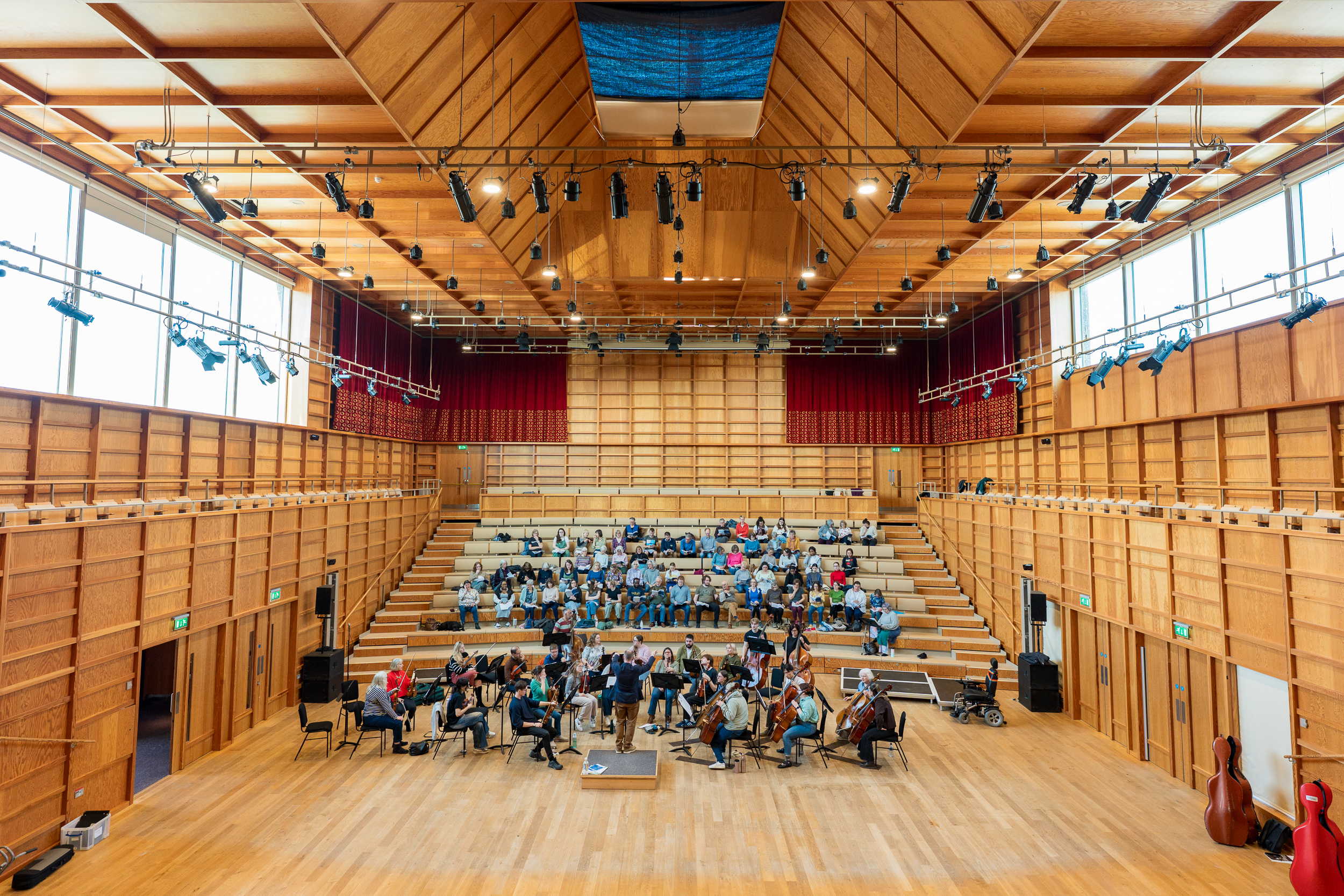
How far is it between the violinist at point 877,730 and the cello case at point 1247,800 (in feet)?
11.0

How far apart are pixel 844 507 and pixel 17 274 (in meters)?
16.2

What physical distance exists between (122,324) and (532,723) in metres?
7.83

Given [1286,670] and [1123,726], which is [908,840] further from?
[1123,726]

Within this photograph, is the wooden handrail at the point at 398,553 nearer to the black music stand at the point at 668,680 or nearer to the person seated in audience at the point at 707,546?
the person seated in audience at the point at 707,546

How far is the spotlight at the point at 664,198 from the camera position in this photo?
7.62 metres

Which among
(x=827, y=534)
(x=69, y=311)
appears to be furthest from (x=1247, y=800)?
(x=69, y=311)

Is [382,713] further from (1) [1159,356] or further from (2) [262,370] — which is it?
(1) [1159,356]

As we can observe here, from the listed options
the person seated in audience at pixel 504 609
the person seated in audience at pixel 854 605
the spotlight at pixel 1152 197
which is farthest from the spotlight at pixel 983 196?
the person seated in audience at pixel 504 609

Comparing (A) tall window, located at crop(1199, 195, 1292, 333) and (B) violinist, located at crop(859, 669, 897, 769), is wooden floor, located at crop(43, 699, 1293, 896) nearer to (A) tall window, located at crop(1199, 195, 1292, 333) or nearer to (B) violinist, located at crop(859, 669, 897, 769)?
(B) violinist, located at crop(859, 669, 897, 769)

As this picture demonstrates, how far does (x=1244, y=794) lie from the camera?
693cm

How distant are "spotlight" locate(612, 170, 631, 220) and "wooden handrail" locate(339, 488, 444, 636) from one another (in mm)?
10035

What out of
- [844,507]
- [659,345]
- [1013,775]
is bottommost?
[1013,775]

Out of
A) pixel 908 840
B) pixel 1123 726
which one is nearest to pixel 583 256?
pixel 908 840

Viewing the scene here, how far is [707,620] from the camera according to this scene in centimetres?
1403
